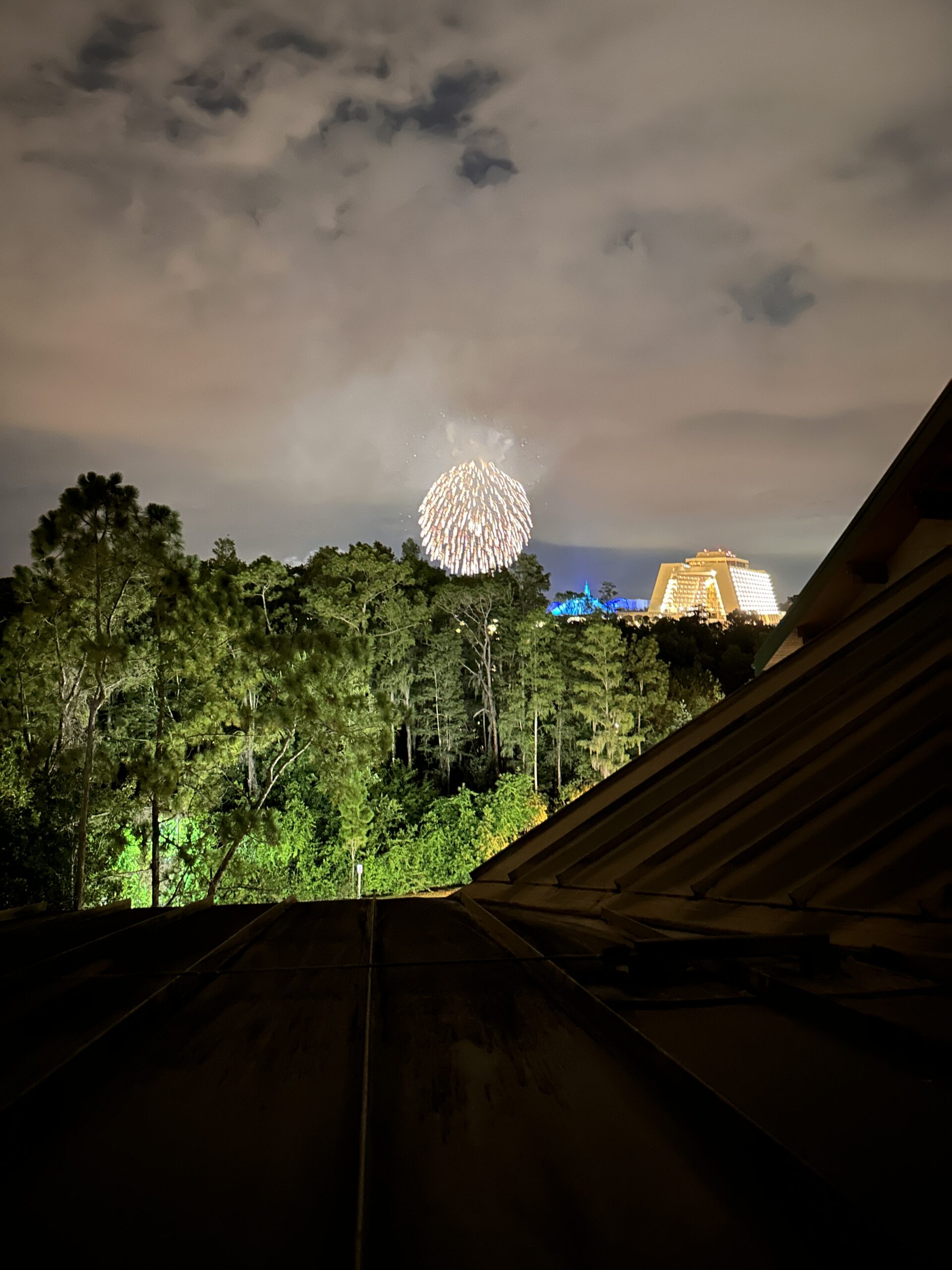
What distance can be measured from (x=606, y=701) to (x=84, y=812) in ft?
66.9

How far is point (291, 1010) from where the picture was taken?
2605 mm

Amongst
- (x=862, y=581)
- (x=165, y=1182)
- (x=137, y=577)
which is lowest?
(x=165, y=1182)

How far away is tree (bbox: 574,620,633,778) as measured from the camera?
93.7ft

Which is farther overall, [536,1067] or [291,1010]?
[291,1010]

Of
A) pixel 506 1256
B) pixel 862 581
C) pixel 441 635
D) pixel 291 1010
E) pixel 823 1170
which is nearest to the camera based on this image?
pixel 506 1256

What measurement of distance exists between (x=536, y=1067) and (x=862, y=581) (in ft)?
17.4

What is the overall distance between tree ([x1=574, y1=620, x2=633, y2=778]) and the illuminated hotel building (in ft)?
231

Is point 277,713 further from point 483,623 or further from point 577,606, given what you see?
point 577,606

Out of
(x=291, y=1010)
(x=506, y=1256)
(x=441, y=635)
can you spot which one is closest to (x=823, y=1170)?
(x=506, y=1256)

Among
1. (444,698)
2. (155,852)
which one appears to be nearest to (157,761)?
(155,852)

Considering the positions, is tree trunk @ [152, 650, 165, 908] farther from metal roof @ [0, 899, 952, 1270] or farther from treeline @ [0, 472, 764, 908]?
metal roof @ [0, 899, 952, 1270]

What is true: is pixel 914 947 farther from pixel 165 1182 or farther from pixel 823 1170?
pixel 165 1182

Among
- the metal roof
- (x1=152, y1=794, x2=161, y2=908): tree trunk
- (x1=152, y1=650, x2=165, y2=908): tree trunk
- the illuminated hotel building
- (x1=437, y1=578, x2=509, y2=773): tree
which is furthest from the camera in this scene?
the illuminated hotel building

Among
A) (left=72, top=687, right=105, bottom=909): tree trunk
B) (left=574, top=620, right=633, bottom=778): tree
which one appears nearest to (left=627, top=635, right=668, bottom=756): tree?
(left=574, top=620, right=633, bottom=778): tree
